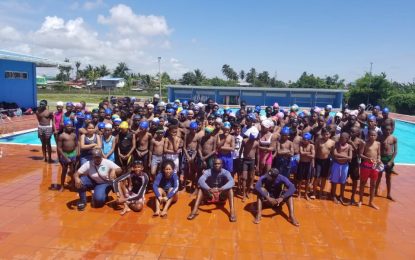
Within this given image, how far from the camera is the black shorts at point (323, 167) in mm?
6277

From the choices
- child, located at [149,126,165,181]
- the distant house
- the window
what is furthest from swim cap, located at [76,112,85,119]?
the distant house

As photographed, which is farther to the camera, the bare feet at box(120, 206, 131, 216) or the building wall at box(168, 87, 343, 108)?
the building wall at box(168, 87, 343, 108)

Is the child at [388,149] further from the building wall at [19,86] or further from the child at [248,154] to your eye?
the building wall at [19,86]

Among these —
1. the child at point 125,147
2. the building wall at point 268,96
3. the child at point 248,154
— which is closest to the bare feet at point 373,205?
the child at point 248,154

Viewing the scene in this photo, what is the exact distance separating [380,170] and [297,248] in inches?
113

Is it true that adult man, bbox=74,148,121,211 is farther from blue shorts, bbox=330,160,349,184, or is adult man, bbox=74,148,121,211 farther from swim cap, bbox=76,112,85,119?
blue shorts, bbox=330,160,349,184

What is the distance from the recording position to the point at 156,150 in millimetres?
6215

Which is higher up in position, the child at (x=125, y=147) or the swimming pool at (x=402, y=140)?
the child at (x=125, y=147)

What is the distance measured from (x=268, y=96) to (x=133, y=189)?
34151 mm

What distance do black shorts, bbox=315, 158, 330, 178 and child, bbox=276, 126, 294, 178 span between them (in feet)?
1.87

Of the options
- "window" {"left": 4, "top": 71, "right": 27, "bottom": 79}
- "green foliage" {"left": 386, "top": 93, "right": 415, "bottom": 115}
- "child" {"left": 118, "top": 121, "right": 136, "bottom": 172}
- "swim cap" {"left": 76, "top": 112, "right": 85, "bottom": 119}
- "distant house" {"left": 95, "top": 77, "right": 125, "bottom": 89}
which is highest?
"distant house" {"left": 95, "top": 77, "right": 125, "bottom": 89}

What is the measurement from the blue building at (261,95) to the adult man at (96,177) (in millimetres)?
32431

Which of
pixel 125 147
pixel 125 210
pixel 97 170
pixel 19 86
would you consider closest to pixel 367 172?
pixel 125 210

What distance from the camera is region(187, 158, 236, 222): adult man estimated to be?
5.40 meters
